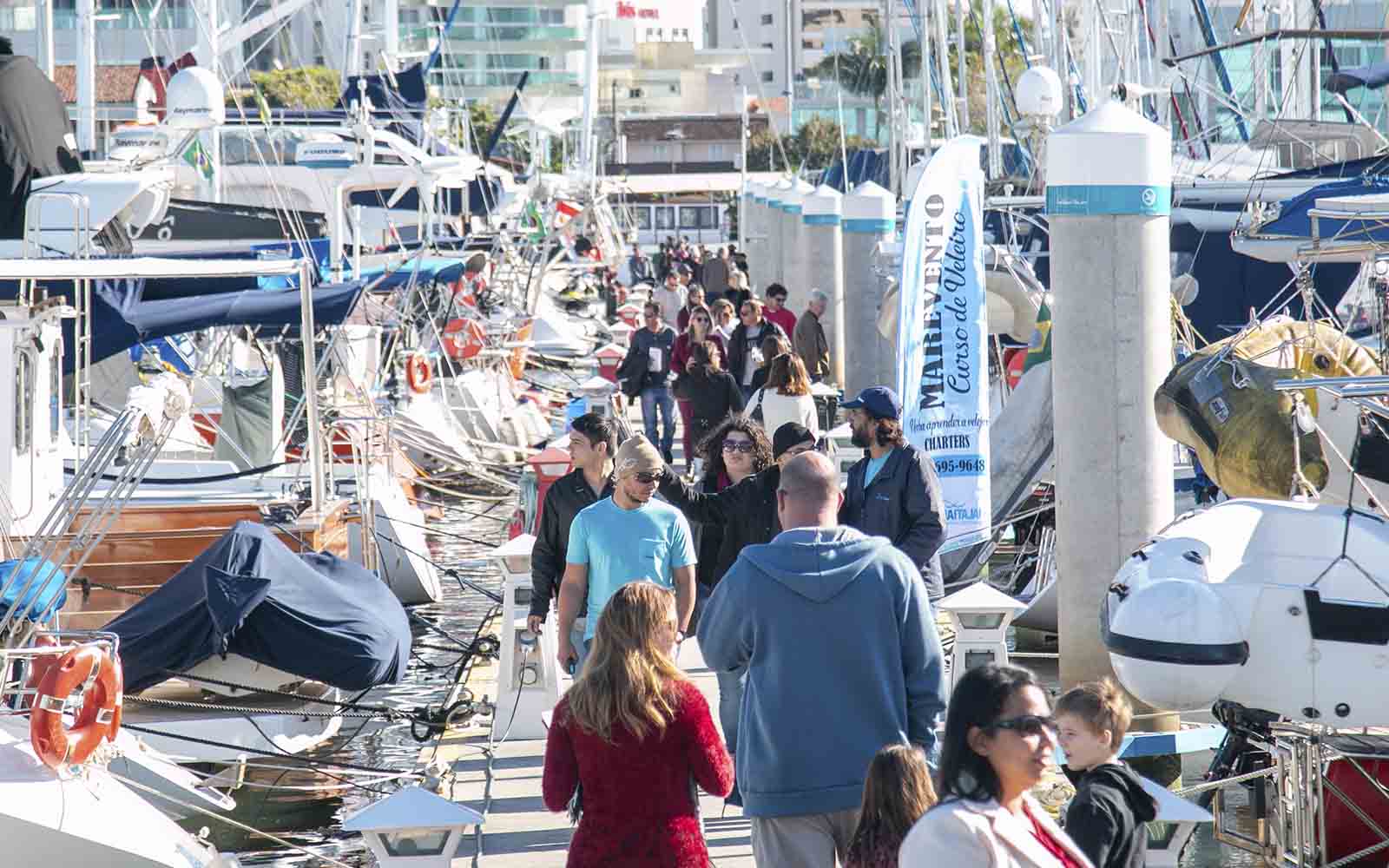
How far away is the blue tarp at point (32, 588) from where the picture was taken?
9094 mm

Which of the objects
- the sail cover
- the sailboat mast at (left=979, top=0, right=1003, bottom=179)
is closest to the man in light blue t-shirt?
the sail cover

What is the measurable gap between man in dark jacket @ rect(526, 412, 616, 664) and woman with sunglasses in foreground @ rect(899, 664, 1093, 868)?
470cm

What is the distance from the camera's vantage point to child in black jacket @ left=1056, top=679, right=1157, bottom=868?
199 inches

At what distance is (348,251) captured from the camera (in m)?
28.6

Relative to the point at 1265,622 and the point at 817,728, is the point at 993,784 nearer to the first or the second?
the point at 817,728

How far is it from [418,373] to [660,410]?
10.6ft

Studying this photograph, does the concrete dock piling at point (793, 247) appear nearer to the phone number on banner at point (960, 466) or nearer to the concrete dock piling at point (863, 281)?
the concrete dock piling at point (863, 281)

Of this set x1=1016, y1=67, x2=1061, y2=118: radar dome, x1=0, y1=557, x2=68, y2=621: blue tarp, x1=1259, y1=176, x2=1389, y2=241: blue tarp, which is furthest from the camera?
x1=1016, y1=67, x2=1061, y2=118: radar dome

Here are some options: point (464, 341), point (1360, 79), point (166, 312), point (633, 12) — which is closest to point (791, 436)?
point (166, 312)

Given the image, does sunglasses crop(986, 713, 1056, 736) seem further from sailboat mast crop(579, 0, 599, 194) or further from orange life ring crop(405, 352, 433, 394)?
sailboat mast crop(579, 0, 599, 194)

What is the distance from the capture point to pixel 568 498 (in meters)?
8.72

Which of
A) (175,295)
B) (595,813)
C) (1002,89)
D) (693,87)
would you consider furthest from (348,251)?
(693,87)

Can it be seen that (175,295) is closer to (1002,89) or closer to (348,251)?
(348,251)

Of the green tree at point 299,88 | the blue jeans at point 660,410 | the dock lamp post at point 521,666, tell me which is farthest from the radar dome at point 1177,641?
the green tree at point 299,88
